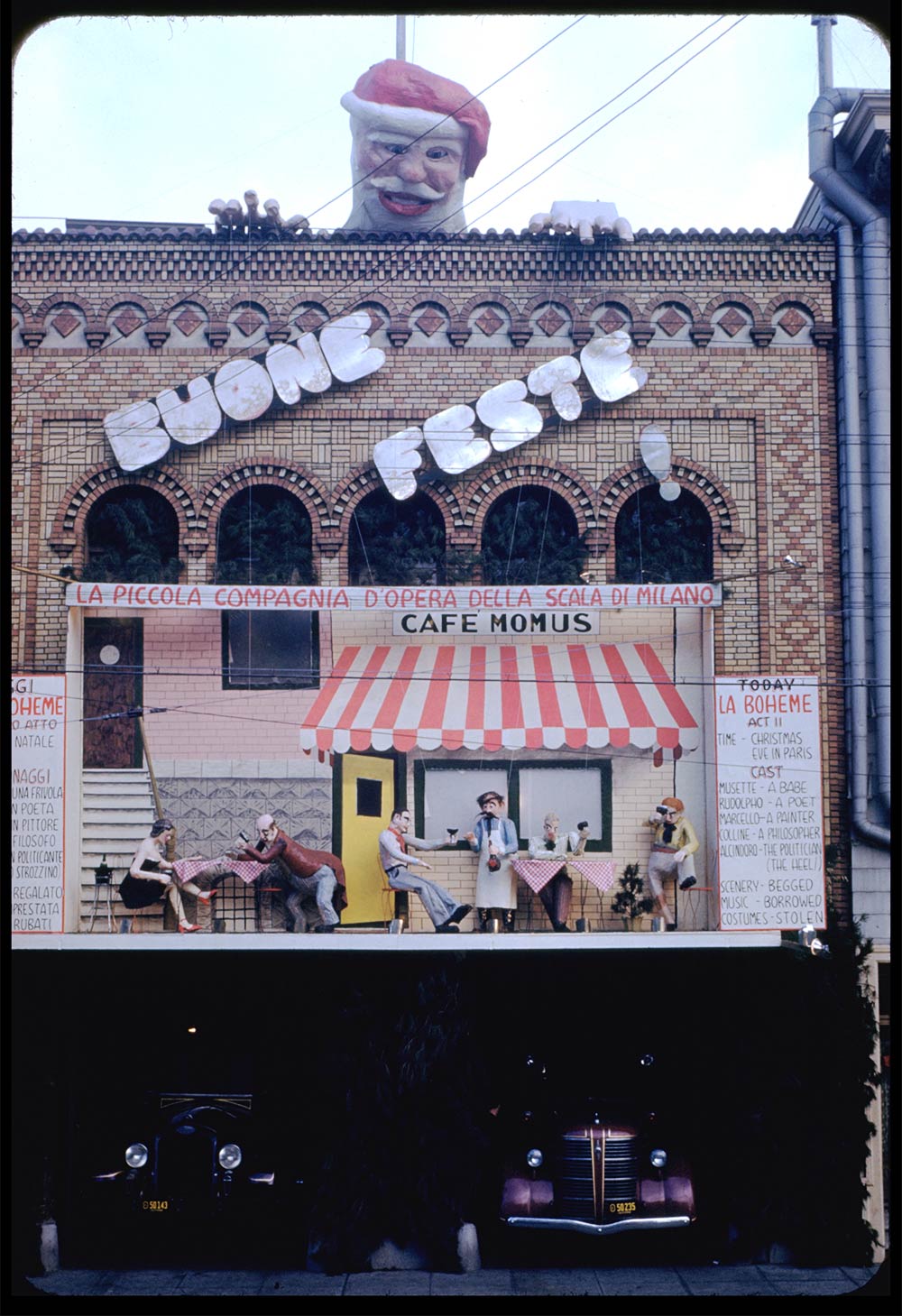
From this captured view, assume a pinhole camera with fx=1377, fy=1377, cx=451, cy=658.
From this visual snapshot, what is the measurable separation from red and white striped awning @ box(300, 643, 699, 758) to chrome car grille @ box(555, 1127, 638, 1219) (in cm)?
381

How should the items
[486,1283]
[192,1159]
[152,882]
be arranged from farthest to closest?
[152,882] → [192,1159] → [486,1283]

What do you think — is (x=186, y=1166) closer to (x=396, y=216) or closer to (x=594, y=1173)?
(x=594, y=1173)

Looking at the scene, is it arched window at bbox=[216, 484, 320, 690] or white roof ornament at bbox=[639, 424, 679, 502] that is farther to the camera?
white roof ornament at bbox=[639, 424, 679, 502]

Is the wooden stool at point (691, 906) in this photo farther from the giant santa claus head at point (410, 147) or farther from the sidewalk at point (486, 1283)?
the giant santa claus head at point (410, 147)

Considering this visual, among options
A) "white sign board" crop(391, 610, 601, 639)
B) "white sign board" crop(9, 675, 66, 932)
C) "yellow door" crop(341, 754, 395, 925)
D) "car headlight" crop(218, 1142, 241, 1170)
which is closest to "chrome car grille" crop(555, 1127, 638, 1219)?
"yellow door" crop(341, 754, 395, 925)

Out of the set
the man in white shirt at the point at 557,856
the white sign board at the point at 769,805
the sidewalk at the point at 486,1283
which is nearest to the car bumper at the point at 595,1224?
the sidewalk at the point at 486,1283

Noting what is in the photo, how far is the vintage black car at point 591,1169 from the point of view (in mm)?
12836

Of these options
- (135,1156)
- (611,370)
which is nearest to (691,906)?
(611,370)

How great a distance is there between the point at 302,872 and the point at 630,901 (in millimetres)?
3363

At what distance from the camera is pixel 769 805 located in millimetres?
14055

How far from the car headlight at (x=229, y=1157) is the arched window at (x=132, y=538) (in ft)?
18.9

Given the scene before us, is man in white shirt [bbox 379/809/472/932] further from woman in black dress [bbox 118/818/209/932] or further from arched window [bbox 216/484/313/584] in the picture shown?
arched window [bbox 216/484/313/584]

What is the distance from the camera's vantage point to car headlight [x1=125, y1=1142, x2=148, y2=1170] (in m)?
13.1

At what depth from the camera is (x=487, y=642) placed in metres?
14.4
